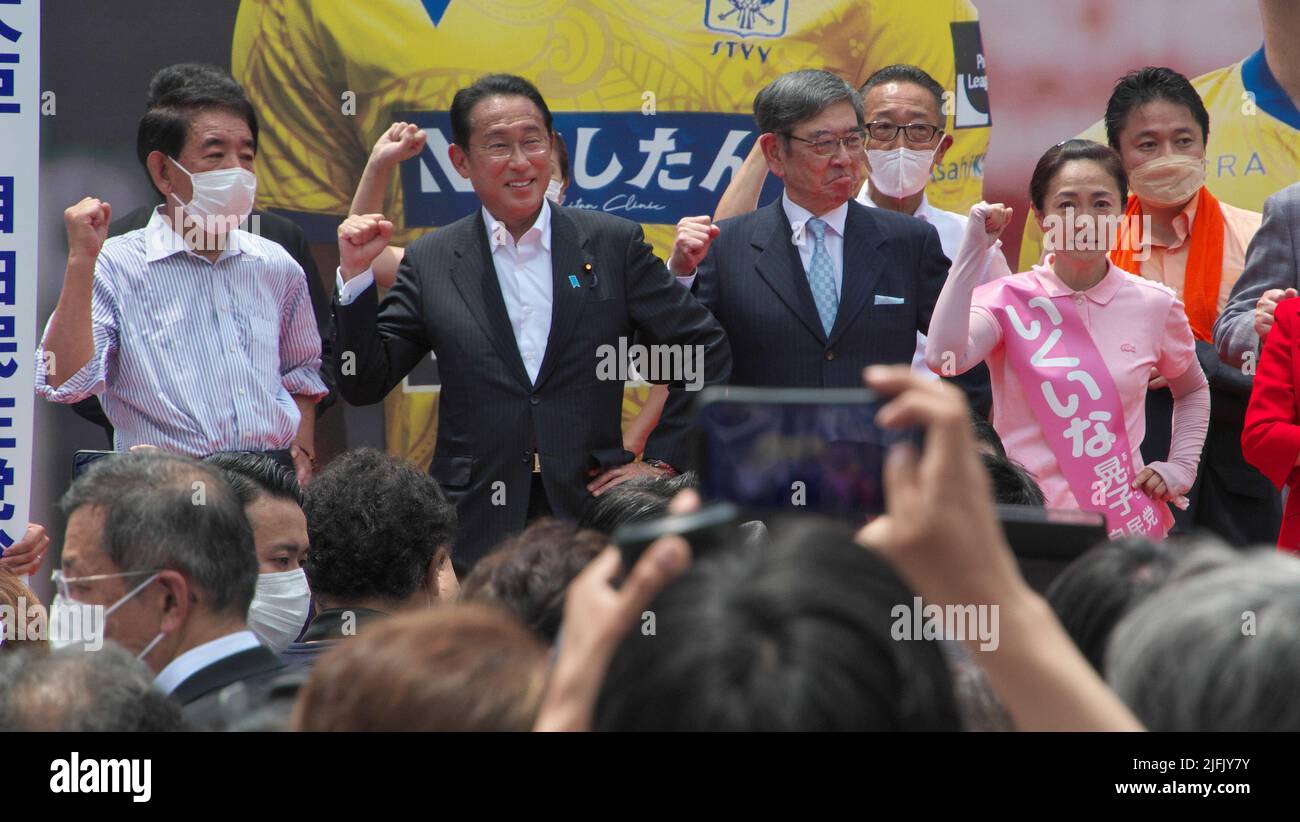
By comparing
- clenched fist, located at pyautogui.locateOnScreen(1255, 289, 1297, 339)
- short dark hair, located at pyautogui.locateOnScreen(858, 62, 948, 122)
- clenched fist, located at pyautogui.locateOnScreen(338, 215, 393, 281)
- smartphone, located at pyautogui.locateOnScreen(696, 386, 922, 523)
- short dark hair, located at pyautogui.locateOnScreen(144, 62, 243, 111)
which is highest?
short dark hair, located at pyautogui.locateOnScreen(858, 62, 948, 122)

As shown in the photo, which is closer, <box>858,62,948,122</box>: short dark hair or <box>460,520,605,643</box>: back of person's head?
<box>460,520,605,643</box>: back of person's head

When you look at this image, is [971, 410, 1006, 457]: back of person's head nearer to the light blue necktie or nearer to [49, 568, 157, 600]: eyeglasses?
the light blue necktie

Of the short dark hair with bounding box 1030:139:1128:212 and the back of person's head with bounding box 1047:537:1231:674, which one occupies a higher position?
the short dark hair with bounding box 1030:139:1128:212

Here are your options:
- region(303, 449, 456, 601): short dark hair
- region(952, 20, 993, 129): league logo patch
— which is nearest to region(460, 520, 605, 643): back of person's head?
region(303, 449, 456, 601): short dark hair

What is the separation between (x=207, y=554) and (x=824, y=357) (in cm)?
220

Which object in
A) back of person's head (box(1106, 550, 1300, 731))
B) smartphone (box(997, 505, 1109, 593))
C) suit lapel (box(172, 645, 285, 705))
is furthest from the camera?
suit lapel (box(172, 645, 285, 705))

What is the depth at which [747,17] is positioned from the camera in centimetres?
550

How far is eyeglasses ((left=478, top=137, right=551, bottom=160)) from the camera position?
4.59m

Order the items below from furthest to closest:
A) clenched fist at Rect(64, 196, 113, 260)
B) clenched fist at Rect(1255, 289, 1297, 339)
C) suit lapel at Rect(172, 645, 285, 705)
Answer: clenched fist at Rect(1255, 289, 1297, 339) → clenched fist at Rect(64, 196, 113, 260) → suit lapel at Rect(172, 645, 285, 705)

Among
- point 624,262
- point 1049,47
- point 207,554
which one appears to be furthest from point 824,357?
point 207,554

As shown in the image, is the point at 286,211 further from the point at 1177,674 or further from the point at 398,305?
the point at 1177,674

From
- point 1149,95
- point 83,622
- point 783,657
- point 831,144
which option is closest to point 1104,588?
point 783,657

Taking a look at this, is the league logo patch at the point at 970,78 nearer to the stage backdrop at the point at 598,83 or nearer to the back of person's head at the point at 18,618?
the stage backdrop at the point at 598,83

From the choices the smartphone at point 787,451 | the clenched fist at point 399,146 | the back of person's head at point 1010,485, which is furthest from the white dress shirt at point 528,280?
the smartphone at point 787,451
